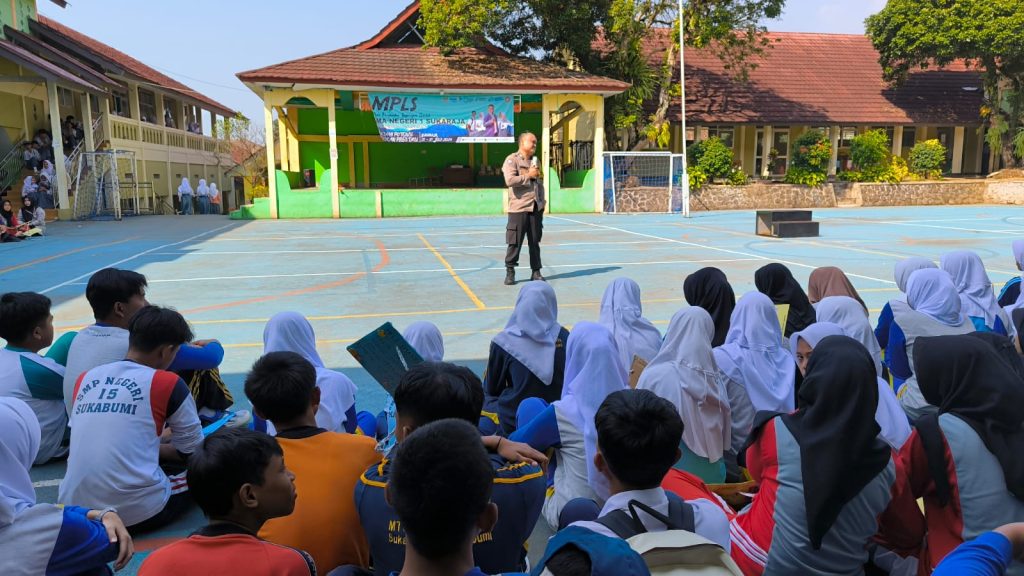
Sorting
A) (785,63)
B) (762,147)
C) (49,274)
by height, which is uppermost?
(785,63)

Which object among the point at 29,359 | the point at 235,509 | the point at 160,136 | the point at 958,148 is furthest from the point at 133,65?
the point at 958,148

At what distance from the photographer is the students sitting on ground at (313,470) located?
7.40 ft

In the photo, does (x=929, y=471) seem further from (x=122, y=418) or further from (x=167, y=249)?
(x=167, y=249)

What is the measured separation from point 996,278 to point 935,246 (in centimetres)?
375

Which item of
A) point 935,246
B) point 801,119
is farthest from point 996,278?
point 801,119

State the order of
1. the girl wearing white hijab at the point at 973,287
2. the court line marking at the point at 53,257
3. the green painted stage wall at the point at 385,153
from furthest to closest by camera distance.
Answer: the green painted stage wall at the point at 385,153, the court line marking at the point at 53,257, the girl wearing white hijab at the point at 973,287

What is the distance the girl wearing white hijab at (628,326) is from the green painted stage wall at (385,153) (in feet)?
76.3

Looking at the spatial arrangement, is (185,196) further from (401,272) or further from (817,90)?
(817,90)

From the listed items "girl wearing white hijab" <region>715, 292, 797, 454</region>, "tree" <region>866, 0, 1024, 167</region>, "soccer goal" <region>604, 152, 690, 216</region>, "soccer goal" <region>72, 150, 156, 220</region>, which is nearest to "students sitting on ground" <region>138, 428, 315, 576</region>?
"girl wearing white hijab" <region>715, 292, 797, 454</region>

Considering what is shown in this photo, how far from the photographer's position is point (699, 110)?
28.2 meters

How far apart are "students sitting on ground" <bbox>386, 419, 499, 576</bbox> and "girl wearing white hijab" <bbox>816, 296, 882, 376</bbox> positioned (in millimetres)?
2829

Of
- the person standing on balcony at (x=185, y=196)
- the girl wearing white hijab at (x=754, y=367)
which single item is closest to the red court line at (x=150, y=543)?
the girl wearing white hijab at (x=754, y=367)

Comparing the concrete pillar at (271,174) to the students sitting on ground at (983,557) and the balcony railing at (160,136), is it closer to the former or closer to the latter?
the balcony railing at (160,136)

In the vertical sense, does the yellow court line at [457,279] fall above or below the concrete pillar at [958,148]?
below
